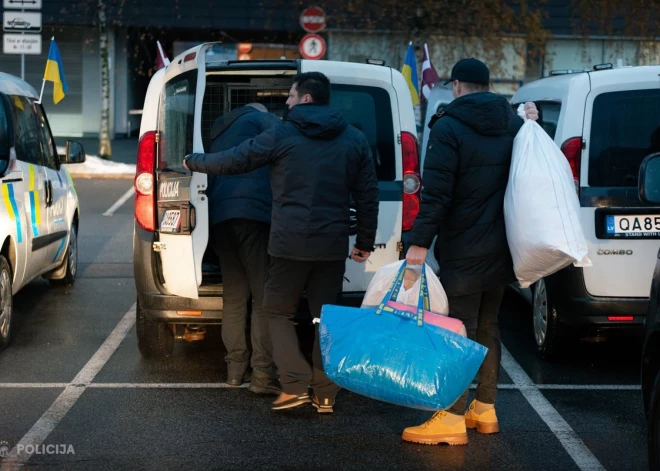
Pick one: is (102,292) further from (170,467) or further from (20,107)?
(170,467)

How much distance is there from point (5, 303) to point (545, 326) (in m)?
3.66

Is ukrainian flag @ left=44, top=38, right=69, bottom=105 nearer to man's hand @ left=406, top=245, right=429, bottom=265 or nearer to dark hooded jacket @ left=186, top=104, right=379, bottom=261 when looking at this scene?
dark hooded jacket @ left=186, top=104, right=379, bottom=261

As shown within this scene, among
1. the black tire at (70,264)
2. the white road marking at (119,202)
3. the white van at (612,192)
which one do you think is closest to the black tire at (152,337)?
the white van at (612,192)

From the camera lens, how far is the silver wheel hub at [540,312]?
701 cm

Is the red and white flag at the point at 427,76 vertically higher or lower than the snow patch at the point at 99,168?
higher

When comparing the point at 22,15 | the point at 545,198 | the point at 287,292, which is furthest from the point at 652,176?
the point at 22,15

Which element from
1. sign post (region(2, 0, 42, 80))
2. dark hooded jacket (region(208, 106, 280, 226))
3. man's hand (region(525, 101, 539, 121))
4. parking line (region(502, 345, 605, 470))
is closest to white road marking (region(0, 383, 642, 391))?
parking line (region(502, 345, 605, 470))

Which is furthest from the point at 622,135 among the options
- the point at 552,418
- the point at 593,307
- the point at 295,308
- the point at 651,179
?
the point at 295,308

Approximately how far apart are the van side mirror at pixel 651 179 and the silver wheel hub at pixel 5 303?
14.8 feet

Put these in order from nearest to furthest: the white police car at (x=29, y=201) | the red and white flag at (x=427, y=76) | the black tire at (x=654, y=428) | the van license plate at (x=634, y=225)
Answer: the black tire at (x=654, y=428) < the van license plate at (x=634, y=225) < the white police car at (x=29, y=201) < the red and white flag at (x=427, y=76)

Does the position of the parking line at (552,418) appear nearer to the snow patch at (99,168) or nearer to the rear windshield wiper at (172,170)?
the rear windshield wiper at (172,170)

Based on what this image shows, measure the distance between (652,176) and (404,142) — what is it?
219 cm

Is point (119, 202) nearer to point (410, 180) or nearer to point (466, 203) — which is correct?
point (410, 180)

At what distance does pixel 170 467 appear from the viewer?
484 cm
